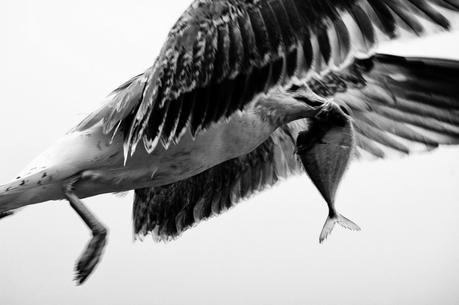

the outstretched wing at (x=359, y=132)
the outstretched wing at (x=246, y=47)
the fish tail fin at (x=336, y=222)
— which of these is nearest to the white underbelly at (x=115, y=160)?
the outstretched wing at (x=246, y=47)

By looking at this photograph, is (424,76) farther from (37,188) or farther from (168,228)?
(37,188)

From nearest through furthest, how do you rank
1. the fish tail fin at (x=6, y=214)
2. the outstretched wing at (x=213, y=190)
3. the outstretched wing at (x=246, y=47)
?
the outstretched wing at (x=246, y=47) < the fish tail fin at (x=6, y=214) < the outstretched wing at (x=213, y=190)

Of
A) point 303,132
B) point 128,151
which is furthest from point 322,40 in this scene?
point 128,151

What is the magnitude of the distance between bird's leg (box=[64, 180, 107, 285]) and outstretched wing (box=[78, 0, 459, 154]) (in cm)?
20

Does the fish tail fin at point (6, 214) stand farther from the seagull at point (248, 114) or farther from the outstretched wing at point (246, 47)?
the outstretched wing at point (246, 47)

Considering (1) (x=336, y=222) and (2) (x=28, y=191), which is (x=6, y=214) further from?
(1) (x=336, y=222)

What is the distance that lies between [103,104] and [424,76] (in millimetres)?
756

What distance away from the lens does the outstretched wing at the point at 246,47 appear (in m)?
1.35

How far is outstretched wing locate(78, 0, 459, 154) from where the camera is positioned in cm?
135

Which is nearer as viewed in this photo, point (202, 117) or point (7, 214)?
point (202, 117)

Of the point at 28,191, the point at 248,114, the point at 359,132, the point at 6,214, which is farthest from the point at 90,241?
the point at 359,132

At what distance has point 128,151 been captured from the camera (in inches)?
62.0

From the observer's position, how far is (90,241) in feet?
5.14

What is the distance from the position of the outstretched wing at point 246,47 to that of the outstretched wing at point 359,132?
1.59 feet
